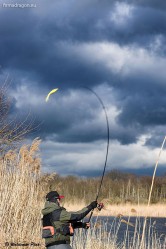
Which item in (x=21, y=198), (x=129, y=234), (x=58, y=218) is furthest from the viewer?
(x=129, y=234)

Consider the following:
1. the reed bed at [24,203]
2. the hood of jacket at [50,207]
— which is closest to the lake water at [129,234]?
the reed bed at [24,203]

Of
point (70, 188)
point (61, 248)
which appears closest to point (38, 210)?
point (61, 248)

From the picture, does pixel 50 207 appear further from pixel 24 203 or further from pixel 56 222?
pixel 24 203

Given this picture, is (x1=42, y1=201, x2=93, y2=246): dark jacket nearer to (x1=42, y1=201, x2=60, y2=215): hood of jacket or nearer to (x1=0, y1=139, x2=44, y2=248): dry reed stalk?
(x1=42, y1=201, x2=60, y2=215): hood of jacket

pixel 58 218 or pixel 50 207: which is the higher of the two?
pixel 50 207

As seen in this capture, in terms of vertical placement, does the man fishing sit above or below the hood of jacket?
below

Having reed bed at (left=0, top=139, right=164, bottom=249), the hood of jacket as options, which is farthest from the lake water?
the hood of jacket

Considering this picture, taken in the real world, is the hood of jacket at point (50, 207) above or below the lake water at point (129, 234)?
above

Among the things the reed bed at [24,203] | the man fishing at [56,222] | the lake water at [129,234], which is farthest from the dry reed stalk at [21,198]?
the man fishing at [56,222]

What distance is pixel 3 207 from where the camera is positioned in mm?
9977

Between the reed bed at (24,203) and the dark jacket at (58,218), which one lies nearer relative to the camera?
the dark jacket at (58,218)

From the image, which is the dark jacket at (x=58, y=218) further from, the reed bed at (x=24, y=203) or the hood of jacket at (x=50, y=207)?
the reed bed at (x=24, y=203)

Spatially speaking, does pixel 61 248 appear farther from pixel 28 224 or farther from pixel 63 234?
pixel 28 224

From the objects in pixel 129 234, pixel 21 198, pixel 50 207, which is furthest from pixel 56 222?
pixel 129 234
